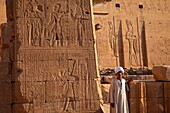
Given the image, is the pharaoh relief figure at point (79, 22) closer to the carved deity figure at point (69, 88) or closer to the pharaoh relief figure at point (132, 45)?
the carved deity figure at point (69, 88)

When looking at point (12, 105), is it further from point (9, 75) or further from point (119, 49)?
point (119, 49)

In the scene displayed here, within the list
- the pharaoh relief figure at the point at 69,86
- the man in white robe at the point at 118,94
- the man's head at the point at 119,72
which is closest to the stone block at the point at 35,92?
the pharaoh relief figure at the point at 69,86

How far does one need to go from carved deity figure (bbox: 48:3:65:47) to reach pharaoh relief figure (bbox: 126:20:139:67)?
13267mm

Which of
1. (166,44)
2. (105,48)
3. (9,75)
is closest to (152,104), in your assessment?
(9,75)

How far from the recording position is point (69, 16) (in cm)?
598

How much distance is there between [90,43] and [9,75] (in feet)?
5.33

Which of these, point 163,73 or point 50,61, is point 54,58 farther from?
point 163,73

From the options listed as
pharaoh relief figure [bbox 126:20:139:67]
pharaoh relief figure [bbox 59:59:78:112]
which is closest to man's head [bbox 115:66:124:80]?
pharaoh relief figure [bbox 59:59:78:112]

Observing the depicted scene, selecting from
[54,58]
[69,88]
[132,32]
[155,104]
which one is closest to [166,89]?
[155,104]

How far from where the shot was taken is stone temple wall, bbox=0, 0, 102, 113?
5.70 meters

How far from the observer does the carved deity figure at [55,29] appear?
586 centimetres

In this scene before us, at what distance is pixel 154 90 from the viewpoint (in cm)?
643

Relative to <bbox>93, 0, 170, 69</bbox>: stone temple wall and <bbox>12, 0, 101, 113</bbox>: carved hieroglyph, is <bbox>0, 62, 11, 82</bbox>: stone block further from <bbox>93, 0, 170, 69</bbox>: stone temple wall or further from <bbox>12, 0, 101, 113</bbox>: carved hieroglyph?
<bbox>93, 0, 170, 69</bbox>: stone temple wall

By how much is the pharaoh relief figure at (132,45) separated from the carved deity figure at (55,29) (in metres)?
13.3
